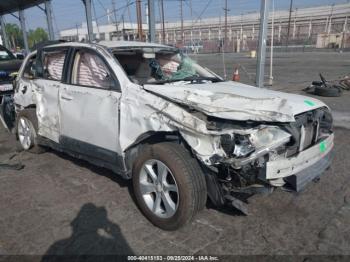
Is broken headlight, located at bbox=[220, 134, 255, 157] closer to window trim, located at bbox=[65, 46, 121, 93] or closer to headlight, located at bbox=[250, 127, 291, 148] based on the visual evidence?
headlight, located at bbox=[250, 127, 291, 148]

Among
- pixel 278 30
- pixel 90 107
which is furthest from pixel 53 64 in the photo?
pixel 278 30

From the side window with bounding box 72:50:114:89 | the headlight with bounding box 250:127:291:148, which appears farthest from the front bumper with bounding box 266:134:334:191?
the side window with bounding box 72:50:114:89

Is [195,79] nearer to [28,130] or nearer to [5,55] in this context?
[28,130]

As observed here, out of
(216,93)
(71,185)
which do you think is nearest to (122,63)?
(216,93)

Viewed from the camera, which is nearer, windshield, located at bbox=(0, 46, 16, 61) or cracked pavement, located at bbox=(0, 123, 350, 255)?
cracked pavement, located at bbox=(0, 123, 350, 255)

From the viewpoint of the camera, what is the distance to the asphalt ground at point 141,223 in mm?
2953

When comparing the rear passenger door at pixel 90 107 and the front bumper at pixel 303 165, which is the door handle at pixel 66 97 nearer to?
the rear passenger door at pixel 90 107

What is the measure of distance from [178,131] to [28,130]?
10.9 ft

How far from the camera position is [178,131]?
3.08 meters

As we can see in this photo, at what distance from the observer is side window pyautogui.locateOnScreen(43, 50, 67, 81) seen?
4.63 meters

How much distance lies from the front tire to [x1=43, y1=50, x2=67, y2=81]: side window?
211cm

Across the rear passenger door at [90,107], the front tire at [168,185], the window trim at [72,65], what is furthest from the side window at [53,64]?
the front tire at [168,185]

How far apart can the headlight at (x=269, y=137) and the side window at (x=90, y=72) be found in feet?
5.74

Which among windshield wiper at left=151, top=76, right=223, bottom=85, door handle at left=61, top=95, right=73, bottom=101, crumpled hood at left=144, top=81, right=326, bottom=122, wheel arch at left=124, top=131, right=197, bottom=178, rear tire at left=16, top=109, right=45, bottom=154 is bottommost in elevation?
rear tire at left=16, top=109, right=45, bottom=154
